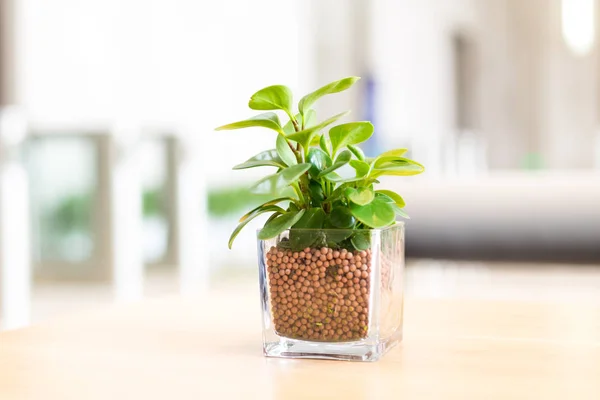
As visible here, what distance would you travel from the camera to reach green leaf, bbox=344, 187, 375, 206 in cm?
55

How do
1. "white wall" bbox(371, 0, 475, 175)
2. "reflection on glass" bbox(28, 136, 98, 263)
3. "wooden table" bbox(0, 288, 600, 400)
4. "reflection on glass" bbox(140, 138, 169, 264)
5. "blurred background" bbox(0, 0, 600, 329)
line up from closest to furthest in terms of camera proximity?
1. "wooden table" bbox(0, 288, 600, 400)
2. "blurred background" bbox(0, 0, 600, 329)
3. "reflection on glass" bbox(28, 136, 98, 263)
4. "reflection on glass" bbox(140, 138, 169, 264)
5. "white wall" bbox(371, 0, 475, 175)

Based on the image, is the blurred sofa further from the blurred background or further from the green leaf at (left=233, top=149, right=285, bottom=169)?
the green leaf at (left=233, top=149, right=285, bottom=169)

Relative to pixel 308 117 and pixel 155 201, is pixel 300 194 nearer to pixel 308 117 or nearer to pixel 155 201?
pixel 308 117

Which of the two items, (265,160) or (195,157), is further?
(195,157)

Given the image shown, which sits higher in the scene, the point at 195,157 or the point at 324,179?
the point at 195,157

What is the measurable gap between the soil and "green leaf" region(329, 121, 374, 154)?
0.27 ft

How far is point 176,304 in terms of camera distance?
36.8 inches

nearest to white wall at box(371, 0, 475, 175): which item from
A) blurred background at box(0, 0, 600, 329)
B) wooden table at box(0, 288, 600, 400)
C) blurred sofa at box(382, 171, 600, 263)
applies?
blurred background at box(0, 0, 600, 329)

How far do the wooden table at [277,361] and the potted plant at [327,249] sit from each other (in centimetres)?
2

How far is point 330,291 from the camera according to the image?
582 millimetres

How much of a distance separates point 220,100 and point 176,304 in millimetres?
3459

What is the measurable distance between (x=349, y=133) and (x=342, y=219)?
63mm

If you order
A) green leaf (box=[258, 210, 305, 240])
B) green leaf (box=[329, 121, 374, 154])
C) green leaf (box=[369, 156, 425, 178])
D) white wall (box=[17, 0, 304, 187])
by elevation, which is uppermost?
white wall (box=[17, 0, 304, 187])

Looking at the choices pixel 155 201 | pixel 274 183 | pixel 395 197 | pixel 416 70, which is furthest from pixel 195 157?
pixel 416 70
